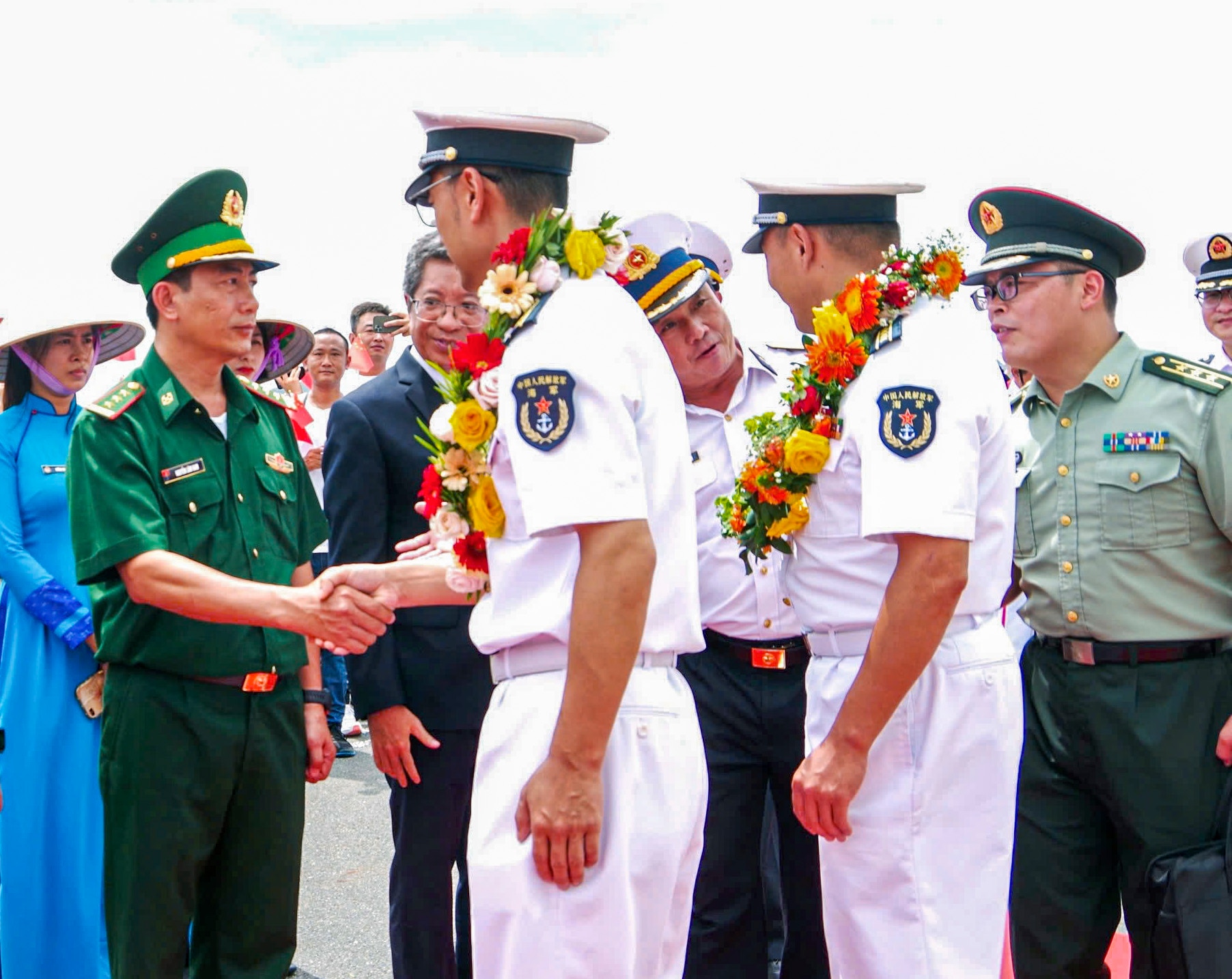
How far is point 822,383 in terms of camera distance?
3135 millimetres

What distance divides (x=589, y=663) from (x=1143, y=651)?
2066 millimetres

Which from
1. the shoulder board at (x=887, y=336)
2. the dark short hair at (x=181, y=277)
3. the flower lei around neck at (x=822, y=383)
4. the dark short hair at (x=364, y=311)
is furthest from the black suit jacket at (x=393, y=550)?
the dark short hair at (x=364, y=311)

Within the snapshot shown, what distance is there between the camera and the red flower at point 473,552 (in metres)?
2.62

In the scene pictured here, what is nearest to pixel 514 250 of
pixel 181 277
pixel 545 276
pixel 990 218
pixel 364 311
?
pixel 545 276

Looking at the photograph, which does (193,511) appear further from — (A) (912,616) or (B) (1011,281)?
(B) (1011,281)

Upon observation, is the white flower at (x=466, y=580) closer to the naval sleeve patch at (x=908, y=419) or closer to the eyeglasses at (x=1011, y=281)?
the naval sleeve patch at (x=908, y=419)

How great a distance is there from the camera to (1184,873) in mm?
3389

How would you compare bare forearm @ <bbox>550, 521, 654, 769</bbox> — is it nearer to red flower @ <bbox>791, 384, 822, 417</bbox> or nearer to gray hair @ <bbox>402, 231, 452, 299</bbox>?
red flower @ <bbox>791, 384, 822, 417</bbox>

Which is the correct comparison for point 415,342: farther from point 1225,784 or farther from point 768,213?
point 1225,784

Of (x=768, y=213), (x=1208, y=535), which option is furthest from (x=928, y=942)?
(x=768, y=213)

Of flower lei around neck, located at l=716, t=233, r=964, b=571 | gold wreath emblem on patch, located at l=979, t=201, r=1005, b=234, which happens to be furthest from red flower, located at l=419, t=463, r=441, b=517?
gold wreath emblem on patch, located at l=979, t=201, r=1005, b=234

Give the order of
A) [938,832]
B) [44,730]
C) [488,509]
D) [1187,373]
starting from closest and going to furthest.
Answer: [488,509]
[938,832]
[1187,373]
[44,730]

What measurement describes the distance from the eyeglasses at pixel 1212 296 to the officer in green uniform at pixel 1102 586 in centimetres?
279

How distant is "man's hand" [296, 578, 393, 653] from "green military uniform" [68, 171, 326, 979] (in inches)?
11.5
